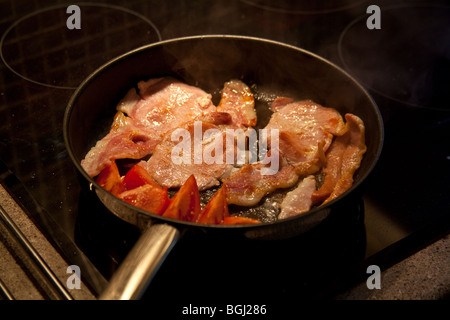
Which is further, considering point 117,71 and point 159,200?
point 117,71

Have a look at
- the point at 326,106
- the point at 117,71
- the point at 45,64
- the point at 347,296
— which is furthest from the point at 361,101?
the point at 45,64

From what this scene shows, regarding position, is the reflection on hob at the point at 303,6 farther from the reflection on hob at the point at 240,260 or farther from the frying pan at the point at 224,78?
the reflection on hob at the point at 240,260

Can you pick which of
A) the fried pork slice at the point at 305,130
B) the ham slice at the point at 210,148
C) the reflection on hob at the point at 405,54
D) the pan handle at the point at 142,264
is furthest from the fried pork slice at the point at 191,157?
the reflection on hob at the point at 405,54

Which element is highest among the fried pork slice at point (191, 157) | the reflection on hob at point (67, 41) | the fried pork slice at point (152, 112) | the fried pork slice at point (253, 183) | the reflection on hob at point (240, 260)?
the reflection on hob at point (67, 41)

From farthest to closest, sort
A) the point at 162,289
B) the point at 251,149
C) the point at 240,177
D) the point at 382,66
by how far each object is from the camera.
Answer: the point at 382,66
the point at 251,149
the point at 240,177
the point at 162,289

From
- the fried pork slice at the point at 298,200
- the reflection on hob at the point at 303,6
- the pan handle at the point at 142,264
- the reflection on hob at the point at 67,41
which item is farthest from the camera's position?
the reflection on hob at the point at 303,6

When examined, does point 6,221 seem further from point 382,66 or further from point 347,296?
point 382,66

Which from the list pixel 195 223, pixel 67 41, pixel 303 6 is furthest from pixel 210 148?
pixel 303 6
